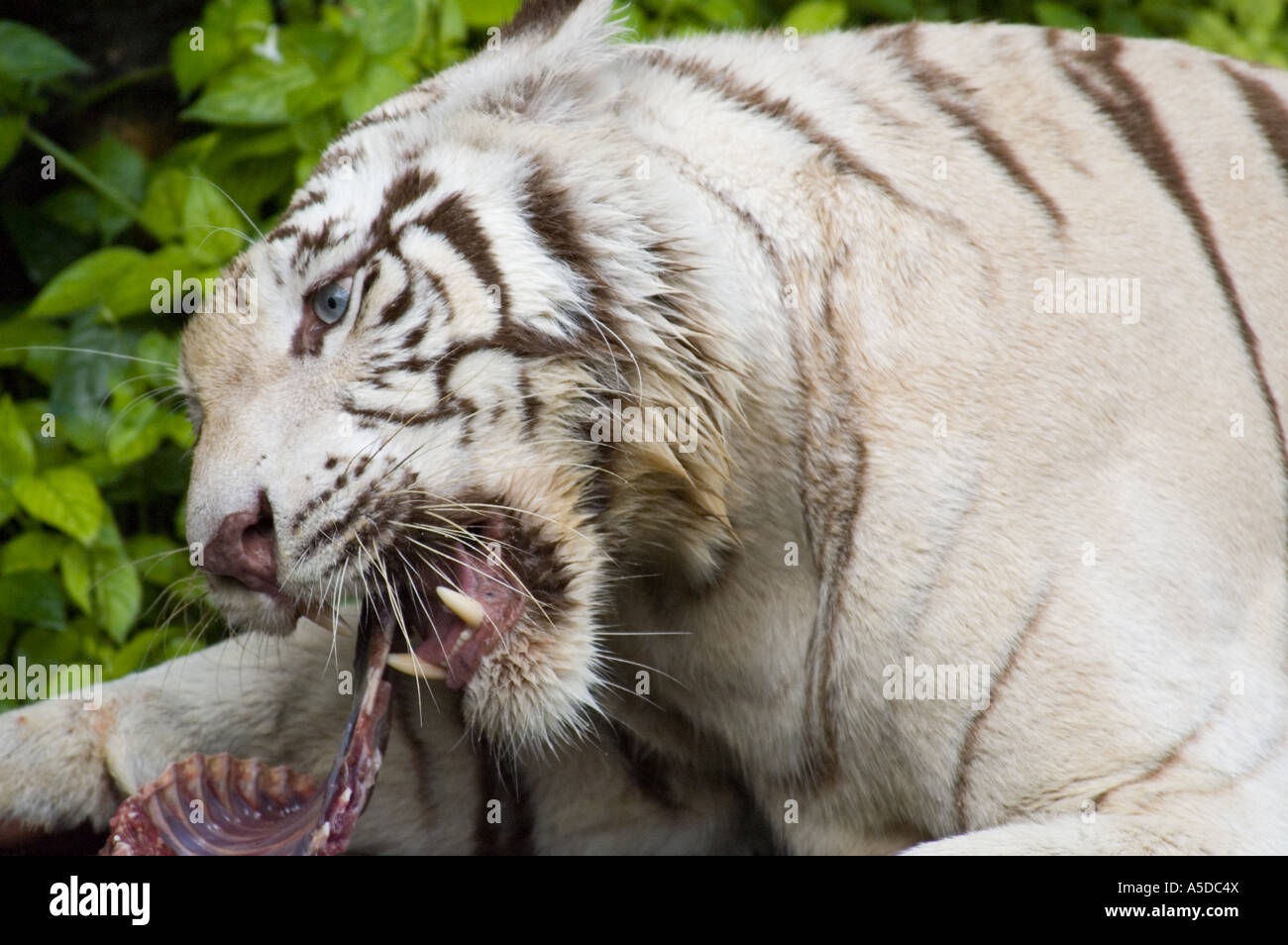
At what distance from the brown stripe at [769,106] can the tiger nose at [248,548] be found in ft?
2.04

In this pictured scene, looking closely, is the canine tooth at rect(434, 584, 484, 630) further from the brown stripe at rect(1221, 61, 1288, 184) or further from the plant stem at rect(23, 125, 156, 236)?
the plant stem at rect(23, 125, 156, 236)

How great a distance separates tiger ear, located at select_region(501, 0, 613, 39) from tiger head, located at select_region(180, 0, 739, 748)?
3 centimetres

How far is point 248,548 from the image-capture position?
4.56 ft

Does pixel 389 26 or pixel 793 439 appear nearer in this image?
pixel 793 439

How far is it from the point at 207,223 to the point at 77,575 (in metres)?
0.55

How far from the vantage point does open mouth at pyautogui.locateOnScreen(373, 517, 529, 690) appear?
54.4 inches

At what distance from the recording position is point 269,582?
1402 millimetres

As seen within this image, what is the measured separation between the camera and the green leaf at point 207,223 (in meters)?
2.28

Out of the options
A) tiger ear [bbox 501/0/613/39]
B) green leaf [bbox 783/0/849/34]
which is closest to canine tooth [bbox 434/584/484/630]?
tiger ear [bbox 501/0/613/39]

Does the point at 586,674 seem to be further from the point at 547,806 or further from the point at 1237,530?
the point at 1237,530

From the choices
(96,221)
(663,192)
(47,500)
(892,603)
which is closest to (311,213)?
(663,192)

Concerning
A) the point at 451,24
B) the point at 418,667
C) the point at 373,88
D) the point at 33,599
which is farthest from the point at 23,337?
the point at 418,667

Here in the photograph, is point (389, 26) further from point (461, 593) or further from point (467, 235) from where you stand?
point (461, 593)
